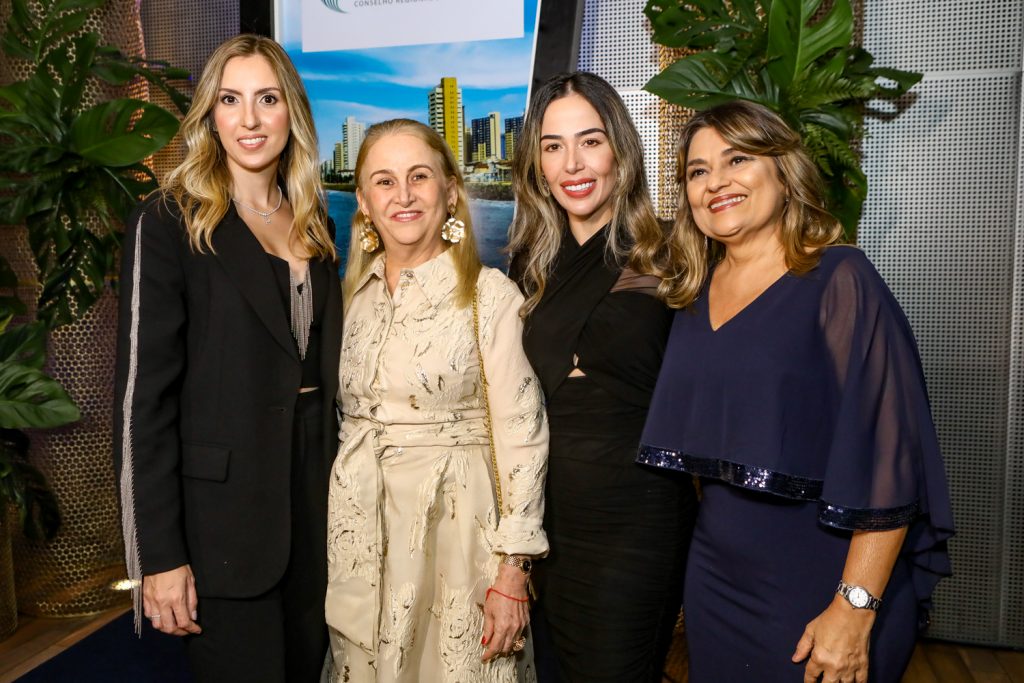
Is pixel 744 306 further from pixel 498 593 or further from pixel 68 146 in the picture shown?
pixel 68 146

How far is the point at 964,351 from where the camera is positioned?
354 centimetres

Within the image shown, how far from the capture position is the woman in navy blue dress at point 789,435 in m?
1.57

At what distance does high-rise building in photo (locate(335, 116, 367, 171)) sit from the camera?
3521 mm

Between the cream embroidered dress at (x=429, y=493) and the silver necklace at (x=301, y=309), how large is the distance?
5.5 inches

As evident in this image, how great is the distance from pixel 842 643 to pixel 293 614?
4.24 ft

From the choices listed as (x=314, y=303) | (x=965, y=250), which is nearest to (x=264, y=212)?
(x=314, y=303)

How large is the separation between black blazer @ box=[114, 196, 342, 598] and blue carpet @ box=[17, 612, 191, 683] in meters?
Result: 1.67

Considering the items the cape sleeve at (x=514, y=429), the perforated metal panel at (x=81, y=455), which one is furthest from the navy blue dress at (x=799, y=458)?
the perforated metal panel at (x=81, y=455)

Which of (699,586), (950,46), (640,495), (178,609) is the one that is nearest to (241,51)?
(178,609)

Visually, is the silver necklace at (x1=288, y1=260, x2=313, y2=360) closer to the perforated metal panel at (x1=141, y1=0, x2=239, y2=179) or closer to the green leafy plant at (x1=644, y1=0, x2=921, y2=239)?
the green leafy plant at (x1=644, y1=0, x2=921, y2=239)

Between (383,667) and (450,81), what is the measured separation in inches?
93.4

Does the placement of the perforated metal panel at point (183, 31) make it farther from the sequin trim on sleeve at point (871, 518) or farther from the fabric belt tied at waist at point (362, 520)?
the sequin trim on sleeve at point (871, 518)

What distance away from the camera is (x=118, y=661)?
3357mm

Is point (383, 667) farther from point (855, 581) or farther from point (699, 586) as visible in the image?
point (855, 581)
